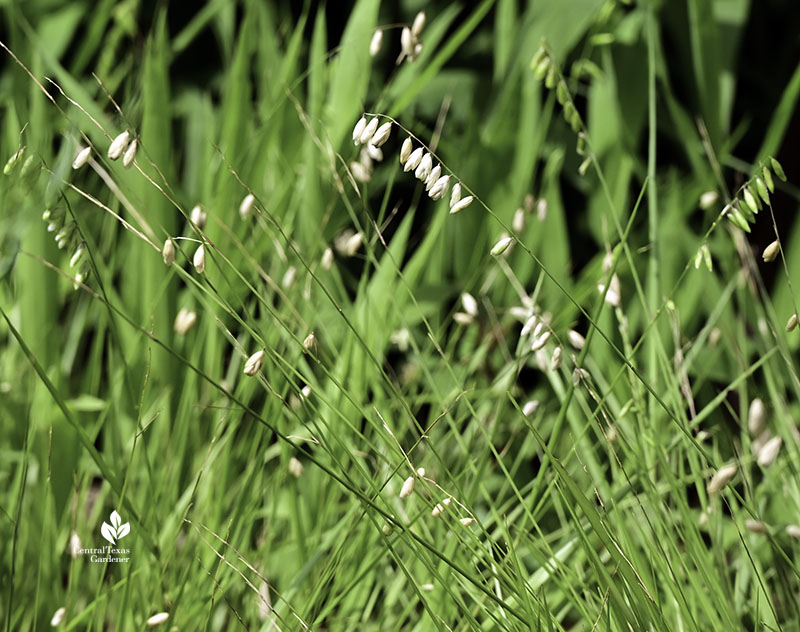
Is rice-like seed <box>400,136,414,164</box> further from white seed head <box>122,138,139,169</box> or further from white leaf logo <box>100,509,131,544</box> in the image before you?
white leaf logo <box>100,509,131,544</box>

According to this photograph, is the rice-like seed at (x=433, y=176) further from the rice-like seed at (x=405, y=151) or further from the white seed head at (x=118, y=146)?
the white seed head at (x=118, y=146)

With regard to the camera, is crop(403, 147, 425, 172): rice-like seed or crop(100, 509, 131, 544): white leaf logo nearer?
crop(403, 147, 425, 172): rice-like seed

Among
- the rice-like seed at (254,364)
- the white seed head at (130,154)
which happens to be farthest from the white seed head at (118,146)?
the rice-like seed at (254,364)

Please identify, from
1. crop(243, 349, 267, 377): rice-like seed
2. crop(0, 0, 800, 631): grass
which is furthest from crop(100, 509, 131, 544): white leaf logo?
crop(243, 349, 267, 377): rice-like seed

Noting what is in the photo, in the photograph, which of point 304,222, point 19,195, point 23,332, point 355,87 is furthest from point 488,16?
point 23,332

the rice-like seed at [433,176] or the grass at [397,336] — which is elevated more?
the rice-like seed at [433,176]

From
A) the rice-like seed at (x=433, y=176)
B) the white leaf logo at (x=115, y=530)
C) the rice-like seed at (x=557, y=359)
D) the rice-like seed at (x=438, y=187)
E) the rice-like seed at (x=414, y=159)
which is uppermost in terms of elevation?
the rice-like seed at (x=414, y=159)

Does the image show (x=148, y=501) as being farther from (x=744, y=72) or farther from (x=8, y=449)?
(x=744, y=72)

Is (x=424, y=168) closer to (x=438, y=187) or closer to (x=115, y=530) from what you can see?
(x=438, y=187)

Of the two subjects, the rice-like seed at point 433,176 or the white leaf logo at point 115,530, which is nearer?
the rice-like seed at point 433,176
